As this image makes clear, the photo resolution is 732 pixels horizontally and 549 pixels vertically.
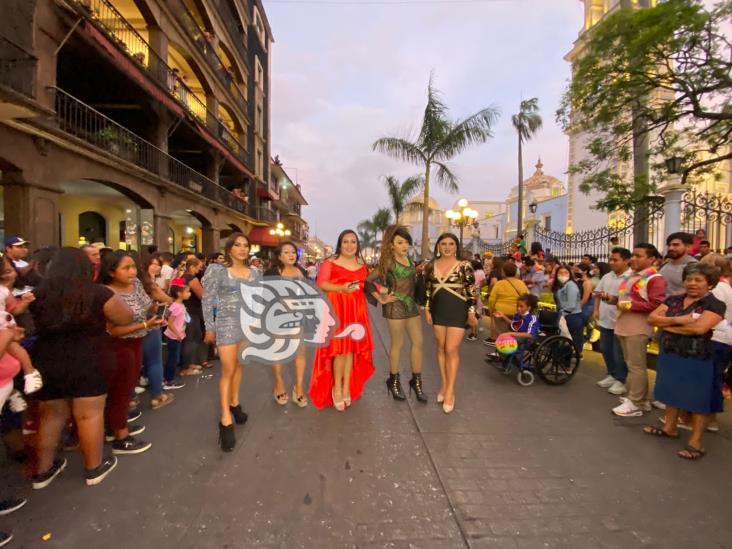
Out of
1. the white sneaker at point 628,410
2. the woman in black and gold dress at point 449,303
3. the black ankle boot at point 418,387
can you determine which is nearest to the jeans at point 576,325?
the white sneaker at point 628,410

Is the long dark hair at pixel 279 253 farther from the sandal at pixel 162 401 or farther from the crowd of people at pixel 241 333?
the sandal at pixel 162 401

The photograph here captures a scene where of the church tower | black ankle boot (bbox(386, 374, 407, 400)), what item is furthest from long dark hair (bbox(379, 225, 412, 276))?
the church tower

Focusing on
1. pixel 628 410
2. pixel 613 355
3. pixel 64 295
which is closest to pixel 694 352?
pixel 628 410

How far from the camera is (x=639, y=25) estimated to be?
6.80 m

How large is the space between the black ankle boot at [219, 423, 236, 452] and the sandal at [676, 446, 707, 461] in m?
3.78

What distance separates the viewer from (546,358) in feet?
17.3

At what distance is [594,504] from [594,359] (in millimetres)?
4980

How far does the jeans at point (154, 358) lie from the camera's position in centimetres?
422

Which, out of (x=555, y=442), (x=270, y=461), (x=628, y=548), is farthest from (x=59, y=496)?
(x=555, y=442)

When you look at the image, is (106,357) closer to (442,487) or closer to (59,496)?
(59,496)

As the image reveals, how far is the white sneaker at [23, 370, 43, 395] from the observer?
244 cm

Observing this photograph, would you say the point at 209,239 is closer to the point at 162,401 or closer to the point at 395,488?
the point at 162,401

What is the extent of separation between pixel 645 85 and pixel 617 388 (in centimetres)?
609

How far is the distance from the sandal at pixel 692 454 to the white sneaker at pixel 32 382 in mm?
4875
